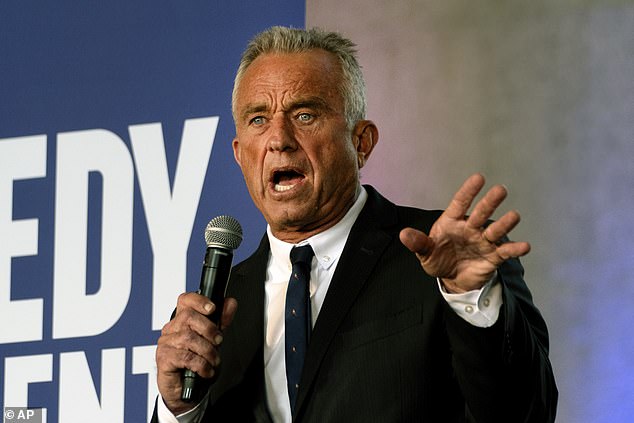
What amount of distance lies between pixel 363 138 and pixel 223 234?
65 cm

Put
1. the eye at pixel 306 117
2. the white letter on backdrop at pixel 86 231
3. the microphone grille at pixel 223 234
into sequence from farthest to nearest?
1. the white letter on backdrop at pixel 86 231
2. the eye at pixel 306 117
3. the microphone grille at pixel 223 234

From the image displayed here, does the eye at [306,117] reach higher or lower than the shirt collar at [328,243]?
higher

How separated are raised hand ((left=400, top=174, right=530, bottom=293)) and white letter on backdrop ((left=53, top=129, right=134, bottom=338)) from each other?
75.4 inches

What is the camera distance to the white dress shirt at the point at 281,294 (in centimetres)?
234

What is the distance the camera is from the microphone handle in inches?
83.7

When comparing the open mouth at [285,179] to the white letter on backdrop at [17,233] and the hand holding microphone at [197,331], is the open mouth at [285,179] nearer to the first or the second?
the hand holding microphone at [197,331]

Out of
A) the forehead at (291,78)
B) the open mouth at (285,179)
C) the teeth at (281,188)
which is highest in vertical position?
the forehead at (291,78)

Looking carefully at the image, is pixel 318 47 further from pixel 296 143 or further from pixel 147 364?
pixel 147 364

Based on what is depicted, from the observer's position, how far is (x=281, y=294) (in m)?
2.53

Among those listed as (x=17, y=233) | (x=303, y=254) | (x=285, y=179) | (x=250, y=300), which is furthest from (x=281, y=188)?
(x=17, y=233)

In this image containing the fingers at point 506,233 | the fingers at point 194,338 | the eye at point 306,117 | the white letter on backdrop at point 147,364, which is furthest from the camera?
the white letter on backdrop at point 147,364

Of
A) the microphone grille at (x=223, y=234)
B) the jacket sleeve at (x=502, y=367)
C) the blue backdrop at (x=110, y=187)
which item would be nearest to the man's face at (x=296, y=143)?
the microphone grille at (x=223, y=234)

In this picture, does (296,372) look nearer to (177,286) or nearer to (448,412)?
(448,412)

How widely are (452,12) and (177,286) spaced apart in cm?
121
